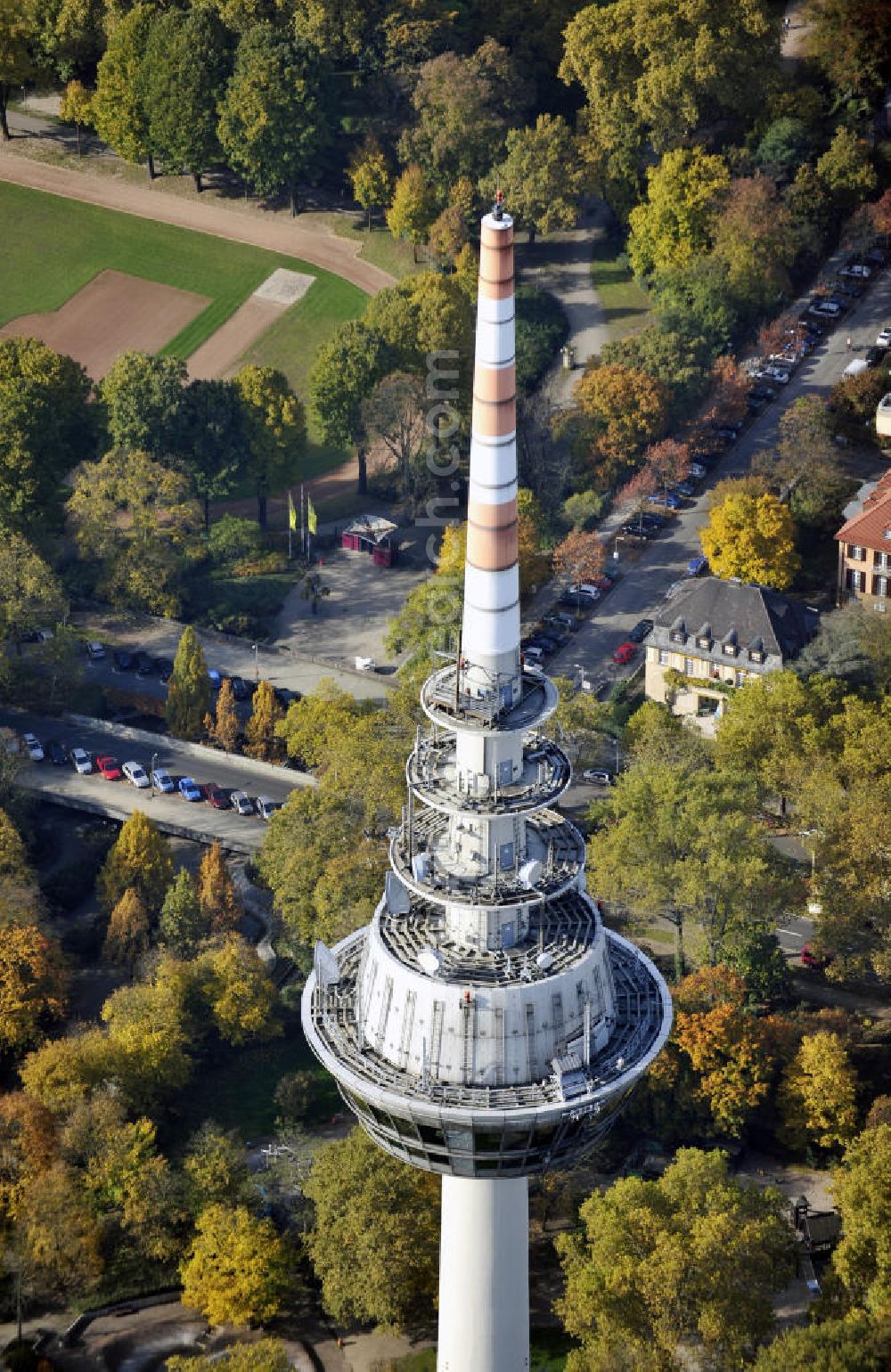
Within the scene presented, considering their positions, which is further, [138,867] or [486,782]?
[138,867]

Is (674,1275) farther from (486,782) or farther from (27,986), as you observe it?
(27,986)

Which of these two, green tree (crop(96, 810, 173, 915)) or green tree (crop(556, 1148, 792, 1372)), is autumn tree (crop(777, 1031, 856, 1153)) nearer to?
green tree (crop(556, 1148, 792, 1372))

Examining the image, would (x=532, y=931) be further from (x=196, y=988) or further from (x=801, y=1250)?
(x=196, y=988)

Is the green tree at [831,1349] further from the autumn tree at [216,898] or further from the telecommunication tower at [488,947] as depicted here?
the autumn tree at [216,898]

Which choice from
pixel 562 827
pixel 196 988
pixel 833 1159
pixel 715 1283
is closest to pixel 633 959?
pixel 562 827

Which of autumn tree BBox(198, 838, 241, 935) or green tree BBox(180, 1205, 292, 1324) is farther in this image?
autumn tree BBox(198, 838, 241, 935)

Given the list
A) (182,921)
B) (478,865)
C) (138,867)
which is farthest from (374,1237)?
(138,867)

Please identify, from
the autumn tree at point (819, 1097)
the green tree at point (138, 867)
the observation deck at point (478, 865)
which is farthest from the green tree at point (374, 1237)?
the green tree at point (138, 867)

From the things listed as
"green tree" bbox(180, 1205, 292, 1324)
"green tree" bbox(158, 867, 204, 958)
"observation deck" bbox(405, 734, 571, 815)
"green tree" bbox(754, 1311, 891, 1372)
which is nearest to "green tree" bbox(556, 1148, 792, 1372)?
"green tree" bbox(754, 1311, 891, 1372)
